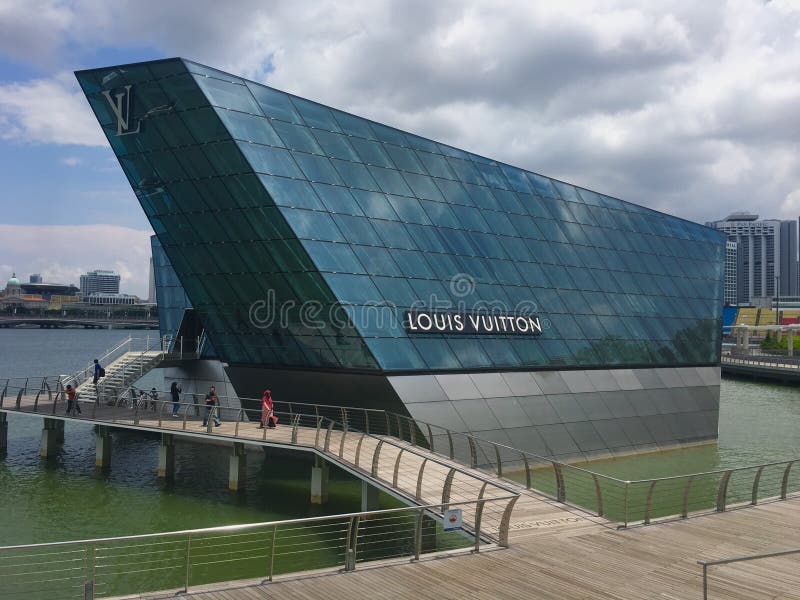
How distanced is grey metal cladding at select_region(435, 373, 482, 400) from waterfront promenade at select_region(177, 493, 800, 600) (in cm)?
1127

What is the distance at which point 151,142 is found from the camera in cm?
2692

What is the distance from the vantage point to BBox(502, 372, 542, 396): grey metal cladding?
96.2ft

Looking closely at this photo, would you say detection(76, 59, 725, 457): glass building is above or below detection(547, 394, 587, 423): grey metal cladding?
above

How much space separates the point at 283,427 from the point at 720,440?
79.0 ft

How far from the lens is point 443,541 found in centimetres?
1862

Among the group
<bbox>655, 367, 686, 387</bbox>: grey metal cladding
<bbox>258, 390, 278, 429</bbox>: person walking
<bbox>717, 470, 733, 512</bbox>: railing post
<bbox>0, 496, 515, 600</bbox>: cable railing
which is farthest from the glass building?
<bbox>717, 470, 733, 512</bbox>: railing post

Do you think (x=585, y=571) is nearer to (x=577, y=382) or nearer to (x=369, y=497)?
(x=369, y=497)

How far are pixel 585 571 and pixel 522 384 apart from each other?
56.9 feet

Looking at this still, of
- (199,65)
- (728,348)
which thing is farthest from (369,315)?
(728,348)

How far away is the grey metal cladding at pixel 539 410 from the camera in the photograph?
29359 millimetres

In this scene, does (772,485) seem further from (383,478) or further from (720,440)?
(383,478)

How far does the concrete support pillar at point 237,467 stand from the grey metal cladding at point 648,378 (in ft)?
62.2

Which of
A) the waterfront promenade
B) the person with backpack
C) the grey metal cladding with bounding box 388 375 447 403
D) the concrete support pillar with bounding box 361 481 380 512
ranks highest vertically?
the grey metal cladding with bounding box 388 375 447 403

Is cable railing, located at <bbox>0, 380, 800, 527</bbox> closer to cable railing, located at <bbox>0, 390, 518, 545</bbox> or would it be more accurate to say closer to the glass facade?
cable railing, located at <bbox>0, 390, 518, 545</bbox>
